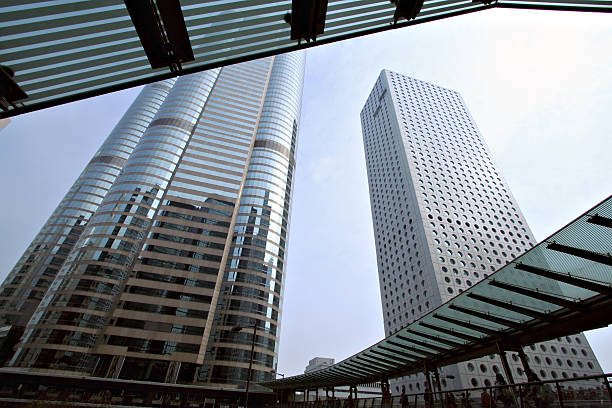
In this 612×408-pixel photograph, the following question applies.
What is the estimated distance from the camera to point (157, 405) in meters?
43.8

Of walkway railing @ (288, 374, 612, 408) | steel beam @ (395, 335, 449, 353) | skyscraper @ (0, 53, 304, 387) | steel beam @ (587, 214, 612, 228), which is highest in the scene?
skyscraper @ (0, 53, 304, 387)

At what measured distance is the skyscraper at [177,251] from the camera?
49188 millimetres

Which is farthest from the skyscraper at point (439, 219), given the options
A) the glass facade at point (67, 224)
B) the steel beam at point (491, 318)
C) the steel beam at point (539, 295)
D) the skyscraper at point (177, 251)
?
the glass facade at point (67, 224)

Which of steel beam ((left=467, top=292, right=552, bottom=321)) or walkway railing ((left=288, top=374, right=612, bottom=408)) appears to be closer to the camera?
walkway railing ((left=288, top=374, right=612, bottom=408))

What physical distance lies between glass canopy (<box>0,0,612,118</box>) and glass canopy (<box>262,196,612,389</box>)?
692 centimetres

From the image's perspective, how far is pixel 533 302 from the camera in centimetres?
1140

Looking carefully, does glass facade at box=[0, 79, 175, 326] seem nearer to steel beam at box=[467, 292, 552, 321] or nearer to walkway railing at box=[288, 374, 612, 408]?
walkway railing at box=[288, 374, 612, 408]

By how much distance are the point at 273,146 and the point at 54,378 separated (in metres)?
62.6

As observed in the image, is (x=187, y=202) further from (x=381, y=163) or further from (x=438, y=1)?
(x=438, y=1)

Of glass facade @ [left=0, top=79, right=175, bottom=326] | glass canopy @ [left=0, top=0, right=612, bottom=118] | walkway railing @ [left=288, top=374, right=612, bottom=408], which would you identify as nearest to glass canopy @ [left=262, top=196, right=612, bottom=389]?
walkway railing @ [left=288, top=374, right=612, bottom=408]

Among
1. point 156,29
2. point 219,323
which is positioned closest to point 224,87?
point 219,323

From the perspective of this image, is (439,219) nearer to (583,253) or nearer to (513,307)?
(513,307)

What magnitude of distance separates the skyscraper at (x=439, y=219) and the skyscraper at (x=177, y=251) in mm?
25312

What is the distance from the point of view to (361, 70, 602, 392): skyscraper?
1905 inches
